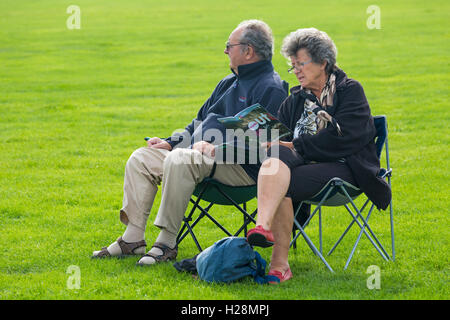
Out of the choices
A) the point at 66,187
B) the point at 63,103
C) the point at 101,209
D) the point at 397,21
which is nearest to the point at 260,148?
the point at 101,209

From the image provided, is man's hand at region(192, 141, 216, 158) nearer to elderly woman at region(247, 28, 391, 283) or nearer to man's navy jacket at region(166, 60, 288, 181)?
man's navy jacket at region(166, 60, 288, 181)

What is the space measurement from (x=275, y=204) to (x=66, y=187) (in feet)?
11.1

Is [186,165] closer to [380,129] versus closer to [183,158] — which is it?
[183,158]

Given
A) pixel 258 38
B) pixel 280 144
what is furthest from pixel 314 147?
pixel 258 38

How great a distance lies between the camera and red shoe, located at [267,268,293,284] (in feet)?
13.1

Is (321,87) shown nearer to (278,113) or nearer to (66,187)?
(278,113)

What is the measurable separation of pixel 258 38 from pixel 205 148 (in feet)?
2.98

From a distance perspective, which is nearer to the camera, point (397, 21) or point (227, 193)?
point (227, 193)

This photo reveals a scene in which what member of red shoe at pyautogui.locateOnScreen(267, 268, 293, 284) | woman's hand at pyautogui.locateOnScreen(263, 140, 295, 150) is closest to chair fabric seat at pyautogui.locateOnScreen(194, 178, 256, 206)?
woman's hand at pyautogui.locateOnScreen(263, 140, 295, 150)

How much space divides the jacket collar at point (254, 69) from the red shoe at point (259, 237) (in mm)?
1410

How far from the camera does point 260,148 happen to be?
14.4 feet

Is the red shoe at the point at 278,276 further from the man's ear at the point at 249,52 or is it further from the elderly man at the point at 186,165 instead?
the man's ear at the point at 249,52

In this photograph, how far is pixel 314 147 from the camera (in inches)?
165

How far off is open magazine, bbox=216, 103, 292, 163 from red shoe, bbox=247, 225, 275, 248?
25.8 inches
